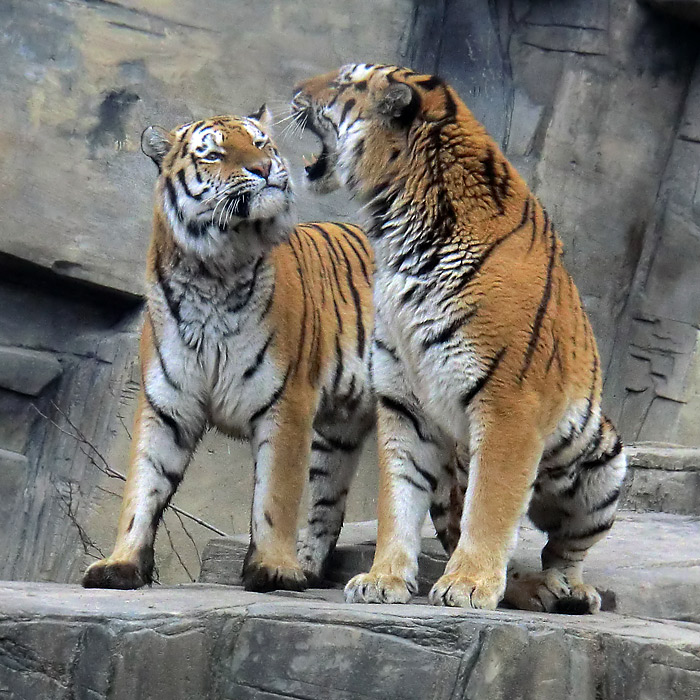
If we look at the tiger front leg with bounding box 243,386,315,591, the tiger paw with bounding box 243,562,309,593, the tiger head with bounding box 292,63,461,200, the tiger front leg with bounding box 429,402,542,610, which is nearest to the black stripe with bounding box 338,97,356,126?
the tiger head with bounding box 292,63,461,200

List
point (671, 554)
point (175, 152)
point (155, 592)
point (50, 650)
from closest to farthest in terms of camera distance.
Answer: point (50, 650) → point (155, 592) → point (175, 152) → point (671, 554)

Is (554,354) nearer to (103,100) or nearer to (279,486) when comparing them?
(279,486)

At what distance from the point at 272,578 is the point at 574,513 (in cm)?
99

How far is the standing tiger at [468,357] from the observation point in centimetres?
324

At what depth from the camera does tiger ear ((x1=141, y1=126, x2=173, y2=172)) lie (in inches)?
168

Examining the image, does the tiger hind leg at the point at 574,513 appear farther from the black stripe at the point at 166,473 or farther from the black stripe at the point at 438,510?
the black stripe at the point at 166,473

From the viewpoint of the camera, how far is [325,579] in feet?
14.4

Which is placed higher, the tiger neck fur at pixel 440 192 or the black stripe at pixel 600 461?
the tiger neck fur at pixel 440 192

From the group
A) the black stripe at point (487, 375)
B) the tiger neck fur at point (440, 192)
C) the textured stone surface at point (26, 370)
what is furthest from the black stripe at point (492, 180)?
the textured stone surface at point (26, 370)

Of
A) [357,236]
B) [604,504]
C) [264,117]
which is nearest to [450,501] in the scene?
[604,504]

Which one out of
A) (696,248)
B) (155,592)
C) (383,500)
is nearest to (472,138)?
(383,500)

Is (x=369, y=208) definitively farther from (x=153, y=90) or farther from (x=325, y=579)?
(x=153, y=90)

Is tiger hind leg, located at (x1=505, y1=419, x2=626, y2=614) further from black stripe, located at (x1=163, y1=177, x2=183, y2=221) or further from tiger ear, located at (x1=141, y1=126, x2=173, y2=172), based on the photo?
tiger ear, located at (x1=141, y1=126, x2=173, y2=172)

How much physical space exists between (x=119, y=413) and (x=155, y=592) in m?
3.18
